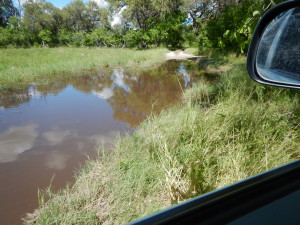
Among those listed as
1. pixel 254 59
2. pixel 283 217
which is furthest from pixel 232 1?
pixel 283 217

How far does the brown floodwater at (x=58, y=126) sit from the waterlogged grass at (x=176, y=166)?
0.45 meters

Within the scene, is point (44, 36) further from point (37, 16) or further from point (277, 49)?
point (277, 49)

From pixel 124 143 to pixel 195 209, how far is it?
2.62 meters

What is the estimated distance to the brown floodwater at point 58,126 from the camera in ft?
9.21

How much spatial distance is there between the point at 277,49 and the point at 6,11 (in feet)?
152

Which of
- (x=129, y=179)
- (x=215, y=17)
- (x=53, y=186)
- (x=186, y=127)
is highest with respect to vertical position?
(x=215, y=17)

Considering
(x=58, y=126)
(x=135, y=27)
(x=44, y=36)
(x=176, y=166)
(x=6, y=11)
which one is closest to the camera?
(x=176, y=166)

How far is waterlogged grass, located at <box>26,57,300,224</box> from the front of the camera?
200 centimetres

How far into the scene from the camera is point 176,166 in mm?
2219

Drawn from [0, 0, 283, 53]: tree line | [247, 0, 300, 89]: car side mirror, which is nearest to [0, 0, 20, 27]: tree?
[0, 0, 283, 53]: tree line

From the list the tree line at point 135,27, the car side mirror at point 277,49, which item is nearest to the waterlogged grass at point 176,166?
the car side mirror at point 277,49

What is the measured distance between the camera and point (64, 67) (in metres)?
11.1

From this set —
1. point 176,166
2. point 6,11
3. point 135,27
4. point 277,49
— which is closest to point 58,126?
point 176,166

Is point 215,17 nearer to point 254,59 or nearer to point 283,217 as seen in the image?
point 254,59
